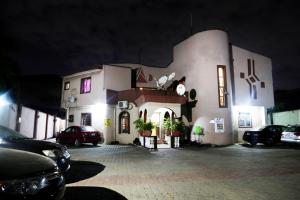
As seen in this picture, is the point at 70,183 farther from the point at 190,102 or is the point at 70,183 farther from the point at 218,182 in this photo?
the point at 190,102

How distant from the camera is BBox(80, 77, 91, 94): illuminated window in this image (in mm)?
23241

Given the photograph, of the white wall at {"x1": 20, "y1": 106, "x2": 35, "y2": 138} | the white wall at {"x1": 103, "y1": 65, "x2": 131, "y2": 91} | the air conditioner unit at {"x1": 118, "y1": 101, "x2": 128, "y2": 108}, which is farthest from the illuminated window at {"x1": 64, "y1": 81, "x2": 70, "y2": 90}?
the air conditioner unit at {"x1": 118, "y1": 101, "x2": 128, "y2": 108}

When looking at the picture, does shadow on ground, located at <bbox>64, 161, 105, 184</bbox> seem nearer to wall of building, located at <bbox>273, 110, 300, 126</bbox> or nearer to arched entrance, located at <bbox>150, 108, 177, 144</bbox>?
arched entrance, located at <bbox>150, 108, 177, 144</bbox>

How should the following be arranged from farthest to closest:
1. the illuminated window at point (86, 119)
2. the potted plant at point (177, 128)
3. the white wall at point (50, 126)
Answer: the white wall at point (50, 126) → the illuminated window at point (86, 119) → the potted plant at point (177, 128)

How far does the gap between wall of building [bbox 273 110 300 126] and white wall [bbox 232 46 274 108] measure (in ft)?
17.8

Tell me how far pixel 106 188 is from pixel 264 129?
51.4 feet

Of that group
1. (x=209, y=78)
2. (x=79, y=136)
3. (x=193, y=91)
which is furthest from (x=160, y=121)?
(x=79, y=136)

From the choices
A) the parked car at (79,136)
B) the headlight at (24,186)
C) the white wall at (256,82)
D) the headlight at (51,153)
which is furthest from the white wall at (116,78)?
the headlight at (24,186)

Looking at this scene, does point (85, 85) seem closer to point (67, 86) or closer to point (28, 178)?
point (67, 86)

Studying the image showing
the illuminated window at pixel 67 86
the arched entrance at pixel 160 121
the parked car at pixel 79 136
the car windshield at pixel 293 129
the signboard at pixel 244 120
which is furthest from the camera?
the illuminated window at pixel 67 86

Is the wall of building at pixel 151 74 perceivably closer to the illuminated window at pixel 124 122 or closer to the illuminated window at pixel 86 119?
the illuminated window at pixel 124 122

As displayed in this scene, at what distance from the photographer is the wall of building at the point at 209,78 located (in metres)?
19.6

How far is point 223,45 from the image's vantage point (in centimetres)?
2047

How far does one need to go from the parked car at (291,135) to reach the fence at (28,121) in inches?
736
